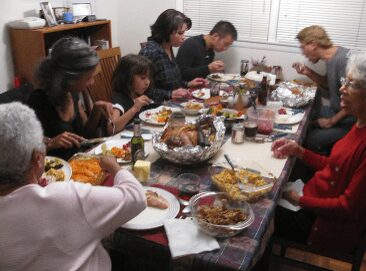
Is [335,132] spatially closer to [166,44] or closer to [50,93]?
[166,44]

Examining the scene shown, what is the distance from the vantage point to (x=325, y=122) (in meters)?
2.91

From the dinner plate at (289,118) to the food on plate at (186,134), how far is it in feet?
2.17

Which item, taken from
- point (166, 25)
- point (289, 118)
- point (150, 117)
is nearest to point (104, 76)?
Result: point (166, 25)

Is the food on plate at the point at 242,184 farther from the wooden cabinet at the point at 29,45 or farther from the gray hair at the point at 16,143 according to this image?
the wooden cabinet at the point at 29,45

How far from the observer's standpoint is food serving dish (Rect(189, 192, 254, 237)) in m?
1.16

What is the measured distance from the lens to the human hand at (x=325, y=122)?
2874mm

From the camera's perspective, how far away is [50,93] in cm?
194

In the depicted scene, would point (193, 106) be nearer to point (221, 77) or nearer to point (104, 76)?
point (221, 77)

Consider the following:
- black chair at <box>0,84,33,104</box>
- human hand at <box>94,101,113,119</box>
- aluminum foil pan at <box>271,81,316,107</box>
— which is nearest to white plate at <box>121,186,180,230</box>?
human hand at <box>94,101,113,119</box>

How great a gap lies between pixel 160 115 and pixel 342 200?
113cm

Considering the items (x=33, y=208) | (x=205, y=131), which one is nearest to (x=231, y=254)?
(x=33, y=208)

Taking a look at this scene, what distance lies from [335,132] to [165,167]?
5.63 ft

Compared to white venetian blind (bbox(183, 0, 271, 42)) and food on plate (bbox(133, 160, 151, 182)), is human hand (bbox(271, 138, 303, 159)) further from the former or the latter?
white venetian blind (bbox(183, 0, 271, 42))

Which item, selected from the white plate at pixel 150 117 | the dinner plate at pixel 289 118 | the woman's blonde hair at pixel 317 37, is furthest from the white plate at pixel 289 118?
the woman's blonde hair at pixel 317 37
